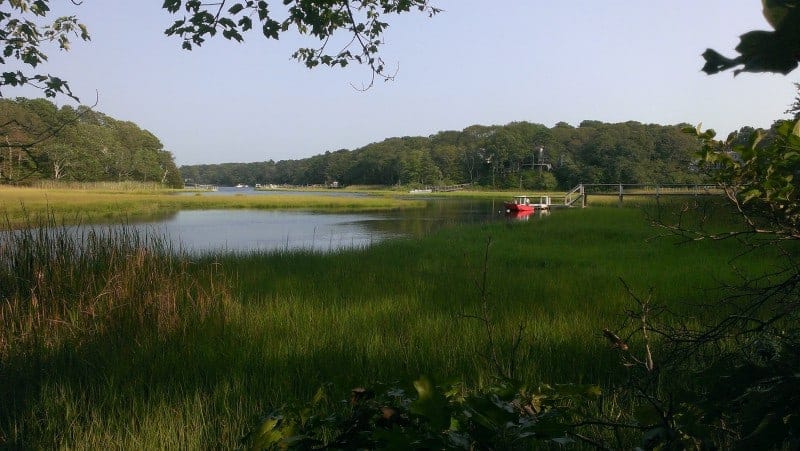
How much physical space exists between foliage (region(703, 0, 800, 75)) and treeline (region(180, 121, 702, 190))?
156 feet

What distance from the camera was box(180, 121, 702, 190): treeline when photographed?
66.6 meters

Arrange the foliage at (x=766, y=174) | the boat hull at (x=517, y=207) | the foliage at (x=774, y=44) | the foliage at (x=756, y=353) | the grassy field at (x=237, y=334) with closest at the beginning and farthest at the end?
the foliage at (x=774, y=44) < the foliage at (x=756, y=353) < the foliage at (x=766, y=174) < the grassy field at (x=237, y=334) < the boat hull at (x=517, y=207)

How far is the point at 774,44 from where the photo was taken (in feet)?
1.99

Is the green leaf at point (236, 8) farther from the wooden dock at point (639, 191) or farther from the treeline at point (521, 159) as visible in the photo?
the treeline at point (521, 159)

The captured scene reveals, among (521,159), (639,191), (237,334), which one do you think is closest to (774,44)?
(237,334)

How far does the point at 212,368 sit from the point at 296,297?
222 centimetres

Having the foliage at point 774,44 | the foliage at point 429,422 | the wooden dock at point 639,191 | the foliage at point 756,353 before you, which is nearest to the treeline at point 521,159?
the wooden dock at point 639,191

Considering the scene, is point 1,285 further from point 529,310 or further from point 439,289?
point 529,310

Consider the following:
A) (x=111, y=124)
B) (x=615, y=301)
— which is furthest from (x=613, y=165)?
(x=111, y=124)

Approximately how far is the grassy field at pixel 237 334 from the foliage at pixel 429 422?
0.55 ft

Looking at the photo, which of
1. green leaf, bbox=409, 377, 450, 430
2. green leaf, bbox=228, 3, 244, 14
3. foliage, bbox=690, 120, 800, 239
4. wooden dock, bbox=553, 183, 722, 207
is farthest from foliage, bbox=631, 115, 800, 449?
wooden dock, bbox=553, 183, 722, 207

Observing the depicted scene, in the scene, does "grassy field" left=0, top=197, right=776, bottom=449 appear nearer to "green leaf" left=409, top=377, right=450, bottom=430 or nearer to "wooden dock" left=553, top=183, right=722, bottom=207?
"green leaf" left=409, top=377, right=450, bottom=430

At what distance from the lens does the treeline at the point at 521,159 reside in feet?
218

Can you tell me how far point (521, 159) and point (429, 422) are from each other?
4097 inches
